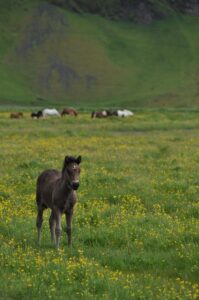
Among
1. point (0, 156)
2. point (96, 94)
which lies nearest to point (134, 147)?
point (0, 156)

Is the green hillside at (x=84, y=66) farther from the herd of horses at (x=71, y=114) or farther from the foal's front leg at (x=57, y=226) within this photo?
the foal's front leg at (x=57, y=226)

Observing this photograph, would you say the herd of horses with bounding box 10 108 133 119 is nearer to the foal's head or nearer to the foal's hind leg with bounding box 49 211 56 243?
the foal's hind leg with bounding box 49 211 56 243

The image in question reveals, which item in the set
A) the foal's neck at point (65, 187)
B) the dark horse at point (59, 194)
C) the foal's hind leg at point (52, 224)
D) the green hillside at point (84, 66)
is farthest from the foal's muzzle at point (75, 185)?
the green hillside at point (84, 66)

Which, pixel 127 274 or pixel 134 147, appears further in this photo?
pixel 134 147

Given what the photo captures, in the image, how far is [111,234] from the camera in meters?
15.4

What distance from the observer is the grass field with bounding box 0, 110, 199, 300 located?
38.6 feet

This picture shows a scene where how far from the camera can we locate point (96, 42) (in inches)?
7490

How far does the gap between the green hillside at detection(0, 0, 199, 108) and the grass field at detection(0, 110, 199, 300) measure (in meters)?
125

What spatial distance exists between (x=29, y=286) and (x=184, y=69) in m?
173

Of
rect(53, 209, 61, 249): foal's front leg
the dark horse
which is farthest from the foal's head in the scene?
rect(53, 209, 61, 249): foal's front leg

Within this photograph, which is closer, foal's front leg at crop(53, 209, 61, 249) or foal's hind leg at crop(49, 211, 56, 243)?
foal's front leg at crop(53, 209, 61, 249)

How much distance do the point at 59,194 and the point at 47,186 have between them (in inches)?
43.1

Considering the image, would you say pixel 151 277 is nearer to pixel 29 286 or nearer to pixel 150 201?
pixel 29 286

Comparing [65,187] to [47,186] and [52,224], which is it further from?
[47,186]
